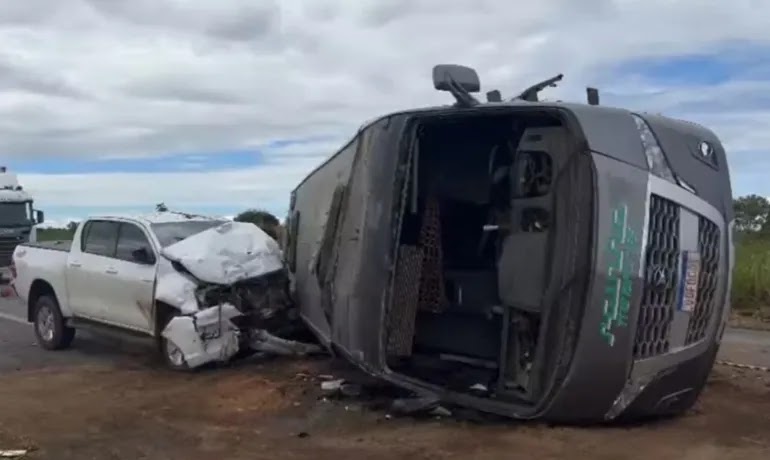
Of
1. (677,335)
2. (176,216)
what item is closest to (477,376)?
(677,335)

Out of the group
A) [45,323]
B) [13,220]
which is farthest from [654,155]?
[13,220]

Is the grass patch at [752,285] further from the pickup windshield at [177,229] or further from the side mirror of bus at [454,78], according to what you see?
the side mirror of bus at [454,78]

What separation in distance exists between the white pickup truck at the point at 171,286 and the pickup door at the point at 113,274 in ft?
0.04

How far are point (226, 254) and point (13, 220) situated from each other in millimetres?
17377

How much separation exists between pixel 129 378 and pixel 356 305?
3863 mm

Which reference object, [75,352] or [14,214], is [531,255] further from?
[14,214]

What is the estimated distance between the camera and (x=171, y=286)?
11266 millimetres

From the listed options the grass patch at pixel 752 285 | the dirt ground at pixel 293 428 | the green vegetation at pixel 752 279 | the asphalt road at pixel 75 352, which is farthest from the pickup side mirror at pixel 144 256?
the grass patch at pixel 752 285

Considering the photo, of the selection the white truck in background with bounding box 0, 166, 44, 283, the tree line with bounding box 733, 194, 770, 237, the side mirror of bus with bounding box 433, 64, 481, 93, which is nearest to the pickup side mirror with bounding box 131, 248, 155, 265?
the side mirror of bus with bounding box 433, 64, 481, 93

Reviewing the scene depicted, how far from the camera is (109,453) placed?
7.45 metres

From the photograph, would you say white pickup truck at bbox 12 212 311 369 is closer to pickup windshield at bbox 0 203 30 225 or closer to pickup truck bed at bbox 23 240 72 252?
pickup truck bed at bbox 23 240 72 252

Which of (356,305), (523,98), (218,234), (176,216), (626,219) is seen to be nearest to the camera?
(626,219)

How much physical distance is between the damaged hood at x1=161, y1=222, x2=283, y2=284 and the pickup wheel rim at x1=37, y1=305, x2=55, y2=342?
9.37ft

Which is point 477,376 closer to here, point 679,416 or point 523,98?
point 679,416
